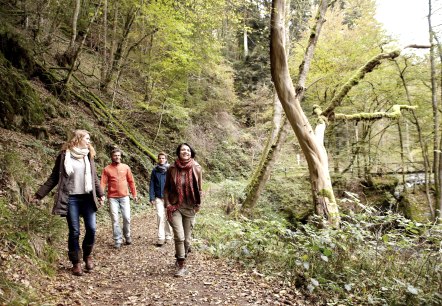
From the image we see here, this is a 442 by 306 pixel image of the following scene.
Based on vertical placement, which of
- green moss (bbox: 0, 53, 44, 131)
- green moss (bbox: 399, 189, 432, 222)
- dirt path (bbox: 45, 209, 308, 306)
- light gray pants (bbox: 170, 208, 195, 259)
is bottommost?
green moss (bbox: 399, 189, 432, 222)

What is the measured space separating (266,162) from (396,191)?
32.1 feet

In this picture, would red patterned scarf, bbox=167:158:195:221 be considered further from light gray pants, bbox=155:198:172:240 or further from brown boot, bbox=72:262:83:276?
light gray pants, bbox=155:198:172:240

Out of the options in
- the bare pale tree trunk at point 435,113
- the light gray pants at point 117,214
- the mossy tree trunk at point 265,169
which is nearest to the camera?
the light gray pants at point 117,214

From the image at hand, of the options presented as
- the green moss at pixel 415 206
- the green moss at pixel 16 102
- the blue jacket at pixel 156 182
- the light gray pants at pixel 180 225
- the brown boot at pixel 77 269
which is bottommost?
the green moss at pixel 415 206

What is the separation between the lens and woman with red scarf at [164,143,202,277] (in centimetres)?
471

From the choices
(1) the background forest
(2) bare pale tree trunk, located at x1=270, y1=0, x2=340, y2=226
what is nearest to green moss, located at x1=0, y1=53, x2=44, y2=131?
(1) the background forest

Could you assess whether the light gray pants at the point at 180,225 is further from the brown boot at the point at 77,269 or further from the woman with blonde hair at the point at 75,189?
the brown boot at the point at 77,269

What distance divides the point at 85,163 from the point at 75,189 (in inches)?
16.1

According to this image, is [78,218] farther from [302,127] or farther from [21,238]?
[302,127]

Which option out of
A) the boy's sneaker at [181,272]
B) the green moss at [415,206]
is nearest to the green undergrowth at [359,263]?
the boy's sneaker at [181,272]

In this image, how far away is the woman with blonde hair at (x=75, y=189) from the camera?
4.25m

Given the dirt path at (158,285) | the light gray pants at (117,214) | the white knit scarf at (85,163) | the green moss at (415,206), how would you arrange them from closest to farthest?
the dirt path at (158,285) → the white knit scarf at (85,163) → the light gray pants at (117,214) → the green moss at (415,206)

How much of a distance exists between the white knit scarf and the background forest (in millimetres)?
1001

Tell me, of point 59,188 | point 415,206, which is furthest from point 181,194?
point 415,206
